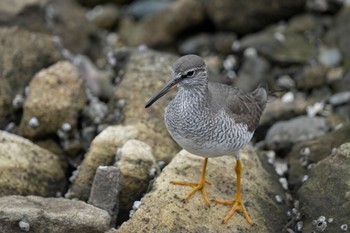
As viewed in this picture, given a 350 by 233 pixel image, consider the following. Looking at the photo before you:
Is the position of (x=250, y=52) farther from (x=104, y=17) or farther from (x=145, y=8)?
(x=104, y=17)

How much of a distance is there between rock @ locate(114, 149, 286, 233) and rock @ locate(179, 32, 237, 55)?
15.5 feet

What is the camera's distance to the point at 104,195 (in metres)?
8.45

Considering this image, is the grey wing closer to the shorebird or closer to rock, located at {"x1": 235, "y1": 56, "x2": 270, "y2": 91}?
the shorebird

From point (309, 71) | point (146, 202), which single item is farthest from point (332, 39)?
point (146, 202)

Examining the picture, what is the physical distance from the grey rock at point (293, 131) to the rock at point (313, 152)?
1.60 feet

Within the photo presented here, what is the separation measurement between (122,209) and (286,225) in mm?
2135

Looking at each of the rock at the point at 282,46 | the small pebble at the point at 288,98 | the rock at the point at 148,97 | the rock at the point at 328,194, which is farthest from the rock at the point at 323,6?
the rock at the point at 328,194

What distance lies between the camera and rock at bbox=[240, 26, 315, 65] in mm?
13055

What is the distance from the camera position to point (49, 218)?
7.72 metres

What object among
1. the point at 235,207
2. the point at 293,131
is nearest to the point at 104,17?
the point at 293,131

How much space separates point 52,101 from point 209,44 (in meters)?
4.92

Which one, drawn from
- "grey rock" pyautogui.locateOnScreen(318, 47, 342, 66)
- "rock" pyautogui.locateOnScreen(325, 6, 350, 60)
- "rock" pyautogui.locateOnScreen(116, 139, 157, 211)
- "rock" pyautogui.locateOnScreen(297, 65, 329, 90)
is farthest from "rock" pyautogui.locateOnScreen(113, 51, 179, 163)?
"rock" pyautogui.locateOnScreen(325, 6, 350, 60)

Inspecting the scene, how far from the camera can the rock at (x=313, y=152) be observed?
972 centimetres

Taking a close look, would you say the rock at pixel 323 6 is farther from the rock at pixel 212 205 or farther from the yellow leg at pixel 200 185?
the yellow leg at pixel 200 185
